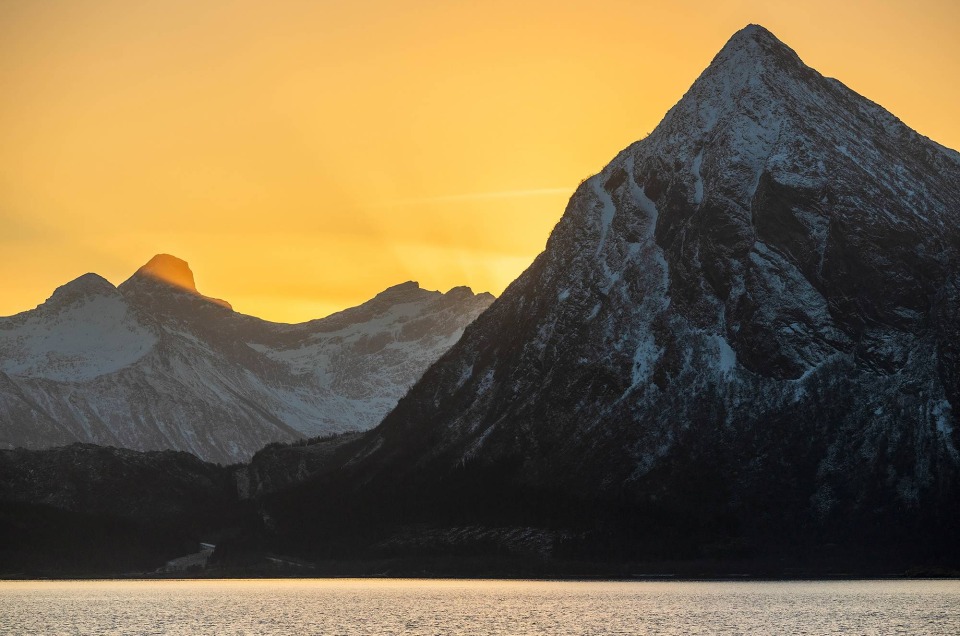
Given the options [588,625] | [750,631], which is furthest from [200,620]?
[750,631]

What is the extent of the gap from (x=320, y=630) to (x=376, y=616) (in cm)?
1979

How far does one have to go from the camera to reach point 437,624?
17025 centimetres

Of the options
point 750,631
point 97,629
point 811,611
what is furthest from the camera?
point 811,611

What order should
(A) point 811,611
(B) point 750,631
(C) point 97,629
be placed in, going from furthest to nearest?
(A) point 811,611 < (C) point 97,629 < (B) point 750,631

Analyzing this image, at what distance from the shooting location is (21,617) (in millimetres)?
189375

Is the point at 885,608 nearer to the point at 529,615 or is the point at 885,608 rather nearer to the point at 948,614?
the point at 948,614

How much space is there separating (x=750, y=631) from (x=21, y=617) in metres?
94.5

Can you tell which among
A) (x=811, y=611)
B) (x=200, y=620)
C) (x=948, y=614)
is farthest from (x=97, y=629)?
(x=948, y=614)

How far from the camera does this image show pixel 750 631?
158000mm

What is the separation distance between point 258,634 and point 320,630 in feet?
23.8

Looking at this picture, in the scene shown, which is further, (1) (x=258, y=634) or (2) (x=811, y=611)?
(2) (x=811, y=611)

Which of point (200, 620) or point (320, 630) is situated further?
point (200, 620)

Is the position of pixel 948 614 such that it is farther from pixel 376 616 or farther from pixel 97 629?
pixel 97 629

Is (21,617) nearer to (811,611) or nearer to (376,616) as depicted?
(376,616)
